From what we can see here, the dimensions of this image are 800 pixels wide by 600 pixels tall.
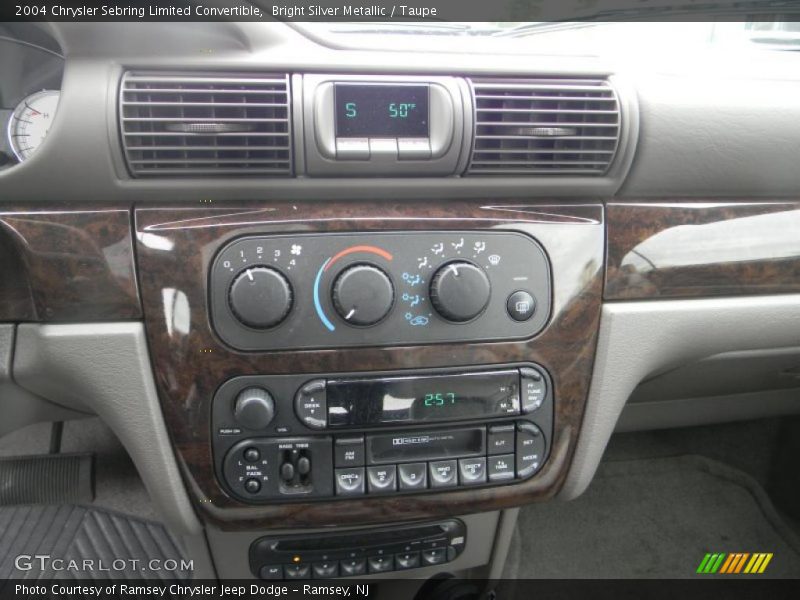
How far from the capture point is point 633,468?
2.08 m

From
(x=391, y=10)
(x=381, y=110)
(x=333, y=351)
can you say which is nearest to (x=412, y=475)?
(x=333, y=351)

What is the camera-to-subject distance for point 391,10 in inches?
40.3

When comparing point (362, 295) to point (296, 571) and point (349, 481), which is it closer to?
point (349, 481)

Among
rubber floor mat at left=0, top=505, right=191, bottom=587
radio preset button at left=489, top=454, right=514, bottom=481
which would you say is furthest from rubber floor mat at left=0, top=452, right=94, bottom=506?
radio preset button at left=489, top=454, right=514, bottom=481

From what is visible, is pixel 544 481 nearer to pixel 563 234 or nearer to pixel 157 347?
pixel 563 234

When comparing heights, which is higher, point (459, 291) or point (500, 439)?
point (459, 291)

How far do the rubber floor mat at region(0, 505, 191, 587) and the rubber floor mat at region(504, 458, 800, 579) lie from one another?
3.22ft

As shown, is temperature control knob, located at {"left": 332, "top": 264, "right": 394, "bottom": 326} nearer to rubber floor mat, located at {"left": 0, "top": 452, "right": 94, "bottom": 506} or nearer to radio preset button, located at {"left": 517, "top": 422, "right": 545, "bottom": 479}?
radio preset button, located at {"left": 517, "top": 422, "right": 545, "bottom": 479}

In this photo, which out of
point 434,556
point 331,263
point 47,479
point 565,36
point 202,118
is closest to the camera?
point 202,118

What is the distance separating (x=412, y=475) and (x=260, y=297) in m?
0.41

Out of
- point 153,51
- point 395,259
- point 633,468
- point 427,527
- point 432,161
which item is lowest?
point 633,468

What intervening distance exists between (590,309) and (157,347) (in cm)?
74

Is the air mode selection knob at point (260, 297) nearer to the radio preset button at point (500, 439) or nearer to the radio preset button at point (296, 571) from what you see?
the radio preset button at point (500, 439)

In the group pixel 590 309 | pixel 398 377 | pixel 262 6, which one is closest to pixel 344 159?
pixel 262 6
